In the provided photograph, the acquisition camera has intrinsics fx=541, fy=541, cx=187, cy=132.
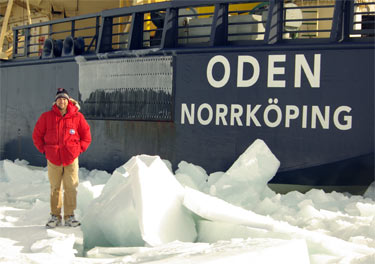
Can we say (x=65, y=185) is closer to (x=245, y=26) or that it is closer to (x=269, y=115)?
(x=269, y=115)

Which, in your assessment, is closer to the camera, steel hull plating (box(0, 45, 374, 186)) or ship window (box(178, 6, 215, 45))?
steel hull plating (box(0, 45, 374, 186))

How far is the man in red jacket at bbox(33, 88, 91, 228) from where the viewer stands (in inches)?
206

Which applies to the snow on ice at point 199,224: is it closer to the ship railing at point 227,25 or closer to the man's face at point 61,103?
the man's face at point 61,103

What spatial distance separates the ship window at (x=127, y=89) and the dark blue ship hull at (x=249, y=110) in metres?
0.02

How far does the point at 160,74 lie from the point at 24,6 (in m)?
7.44

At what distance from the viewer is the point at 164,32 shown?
749cm

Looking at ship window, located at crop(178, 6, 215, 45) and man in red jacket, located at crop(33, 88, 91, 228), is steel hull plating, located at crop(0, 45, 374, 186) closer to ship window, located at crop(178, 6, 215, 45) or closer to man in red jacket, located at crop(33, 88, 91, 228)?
ship window, located at crop(178, 6, 215, 45)

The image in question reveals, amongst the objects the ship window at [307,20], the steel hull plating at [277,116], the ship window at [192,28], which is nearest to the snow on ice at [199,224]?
the steel hull plating at [277,116]

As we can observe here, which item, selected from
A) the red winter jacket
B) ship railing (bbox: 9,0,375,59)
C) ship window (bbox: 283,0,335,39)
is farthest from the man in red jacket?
ship window (bbox: 283,0,335,39)

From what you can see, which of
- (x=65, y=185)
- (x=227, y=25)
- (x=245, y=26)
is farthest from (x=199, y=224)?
(x=245, y=26)

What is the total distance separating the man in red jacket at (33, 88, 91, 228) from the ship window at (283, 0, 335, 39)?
2.87 metres

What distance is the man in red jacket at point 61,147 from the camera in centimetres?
522

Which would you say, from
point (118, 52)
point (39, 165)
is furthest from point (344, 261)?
point (39, 165)

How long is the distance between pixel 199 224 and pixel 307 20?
2992mm
